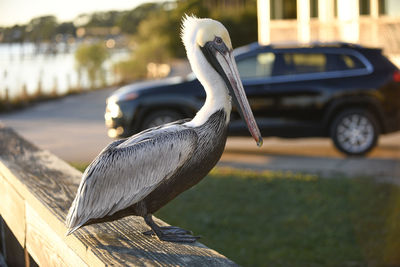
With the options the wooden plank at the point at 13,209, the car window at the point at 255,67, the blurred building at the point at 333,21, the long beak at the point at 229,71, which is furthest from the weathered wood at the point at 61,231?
the blurred building at the point at 333,21

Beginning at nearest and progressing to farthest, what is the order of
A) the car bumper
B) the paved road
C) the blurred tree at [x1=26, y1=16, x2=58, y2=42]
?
1. the blurred tree at [x1=26, y1=16, x2=58, y2=42]
2. the paved road
3. the car bumper

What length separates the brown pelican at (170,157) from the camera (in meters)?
2.08


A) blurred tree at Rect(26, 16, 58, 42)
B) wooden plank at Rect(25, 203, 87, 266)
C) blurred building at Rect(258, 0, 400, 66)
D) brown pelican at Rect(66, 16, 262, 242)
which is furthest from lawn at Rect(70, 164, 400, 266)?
blurred building at Rect(258, 0, 400, 66)

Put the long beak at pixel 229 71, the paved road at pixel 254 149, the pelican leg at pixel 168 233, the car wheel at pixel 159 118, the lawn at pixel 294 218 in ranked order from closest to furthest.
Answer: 1. the long beak at pixel 229 71
2. the pelican leg at pixel 168 233
3. the lawn at pixel 294 218
4. the paved road at pixel 254 149
5. the car wheel at pixel 159 118

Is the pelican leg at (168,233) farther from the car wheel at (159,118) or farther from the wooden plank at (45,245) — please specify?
the car wheel at (159,118)

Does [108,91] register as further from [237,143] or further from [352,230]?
[352,230]

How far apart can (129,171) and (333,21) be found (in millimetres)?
18239

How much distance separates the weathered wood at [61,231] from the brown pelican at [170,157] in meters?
0.12

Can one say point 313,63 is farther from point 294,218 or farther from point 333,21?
point 333,21

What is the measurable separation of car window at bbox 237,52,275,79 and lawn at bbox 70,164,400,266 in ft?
6.62

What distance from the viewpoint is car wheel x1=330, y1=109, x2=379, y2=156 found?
9914 millimetres

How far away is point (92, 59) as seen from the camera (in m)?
27.8

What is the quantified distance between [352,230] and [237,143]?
5.41m

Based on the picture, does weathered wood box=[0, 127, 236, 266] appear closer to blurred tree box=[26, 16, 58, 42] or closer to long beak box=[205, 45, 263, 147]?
long beak box=[205, 45, 263, 147]
